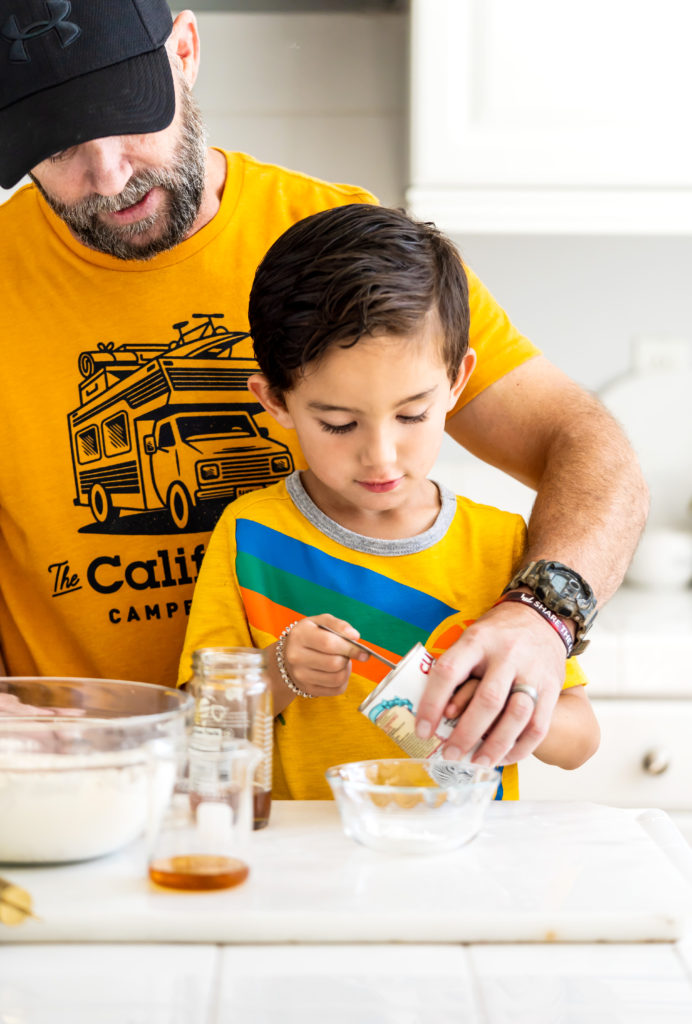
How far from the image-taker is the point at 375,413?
0.96m

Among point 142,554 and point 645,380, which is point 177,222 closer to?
point 142,554

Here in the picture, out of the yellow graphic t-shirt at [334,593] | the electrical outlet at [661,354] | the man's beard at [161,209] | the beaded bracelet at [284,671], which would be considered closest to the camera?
the beaded bracelet at [284,671]

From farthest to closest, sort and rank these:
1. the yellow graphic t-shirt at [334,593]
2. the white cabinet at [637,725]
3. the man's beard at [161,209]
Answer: the white cabinet at [637,725]
the man's beard at [161,209]
the yellow graphic t-shirt at [334,593]

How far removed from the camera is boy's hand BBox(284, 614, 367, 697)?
0.87 metres

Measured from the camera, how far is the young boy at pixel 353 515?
3.14ft

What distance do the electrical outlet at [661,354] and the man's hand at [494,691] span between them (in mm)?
1681

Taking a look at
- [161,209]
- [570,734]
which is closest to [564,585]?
[570,734]

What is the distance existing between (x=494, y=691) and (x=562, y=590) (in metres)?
0.19

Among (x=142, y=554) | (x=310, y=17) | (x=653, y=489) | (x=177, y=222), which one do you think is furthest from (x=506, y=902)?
(x=310, y=17)

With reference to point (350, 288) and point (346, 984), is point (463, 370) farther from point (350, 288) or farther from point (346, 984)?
point (346, 984)

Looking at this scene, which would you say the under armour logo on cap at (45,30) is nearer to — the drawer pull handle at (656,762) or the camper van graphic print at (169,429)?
the camper van graphic print at (169,429)

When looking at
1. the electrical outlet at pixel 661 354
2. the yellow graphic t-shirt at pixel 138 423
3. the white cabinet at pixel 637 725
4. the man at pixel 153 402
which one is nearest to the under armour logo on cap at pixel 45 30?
the man at pixel 153 402

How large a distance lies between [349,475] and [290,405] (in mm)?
97

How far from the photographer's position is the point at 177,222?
1.25 m
